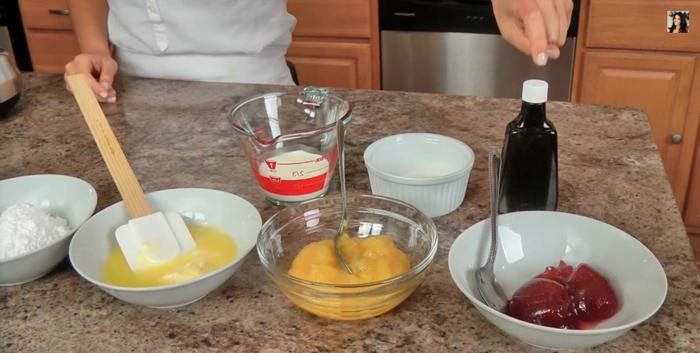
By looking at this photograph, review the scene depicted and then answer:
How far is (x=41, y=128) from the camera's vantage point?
1.21 metres

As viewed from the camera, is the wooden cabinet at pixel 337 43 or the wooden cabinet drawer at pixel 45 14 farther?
the wooden cabinet drawer at pixel 45 14

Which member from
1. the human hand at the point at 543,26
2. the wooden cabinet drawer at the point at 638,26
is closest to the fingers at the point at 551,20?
the human hand at the point at 543,26

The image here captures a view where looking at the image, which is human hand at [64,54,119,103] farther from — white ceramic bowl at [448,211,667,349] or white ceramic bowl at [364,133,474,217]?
white ceramic bowl at [448,211,667,349]

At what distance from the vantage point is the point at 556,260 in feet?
2.49

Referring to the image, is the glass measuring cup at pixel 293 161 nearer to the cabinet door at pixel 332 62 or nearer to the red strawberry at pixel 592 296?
the red strawberry at pixel 592 296

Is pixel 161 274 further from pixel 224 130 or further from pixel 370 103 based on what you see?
pixel 370 103

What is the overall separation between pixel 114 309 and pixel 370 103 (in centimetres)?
62

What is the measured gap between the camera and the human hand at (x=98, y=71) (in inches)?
50.4

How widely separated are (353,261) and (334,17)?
1493 millimetres

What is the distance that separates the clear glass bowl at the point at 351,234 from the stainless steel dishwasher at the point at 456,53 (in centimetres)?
131

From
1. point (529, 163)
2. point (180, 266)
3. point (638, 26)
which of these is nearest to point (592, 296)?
point (529, 163)

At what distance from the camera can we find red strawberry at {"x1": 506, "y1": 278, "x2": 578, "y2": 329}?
655 millimetres

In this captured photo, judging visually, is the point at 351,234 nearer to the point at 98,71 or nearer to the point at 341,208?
the point at 341,208

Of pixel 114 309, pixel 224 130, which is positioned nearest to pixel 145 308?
pixel 114 309
